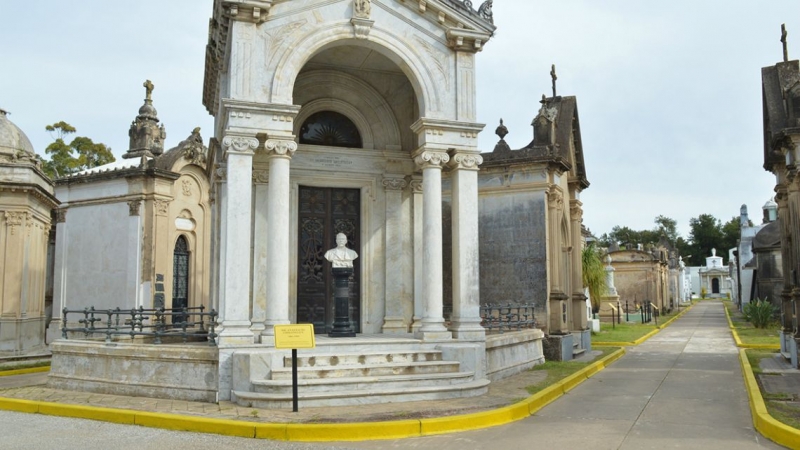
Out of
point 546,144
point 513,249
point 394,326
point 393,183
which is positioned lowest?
point 394,326

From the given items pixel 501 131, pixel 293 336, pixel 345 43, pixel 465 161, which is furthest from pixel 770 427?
pixel 501 131

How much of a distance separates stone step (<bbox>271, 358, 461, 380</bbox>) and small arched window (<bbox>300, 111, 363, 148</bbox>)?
233 inches

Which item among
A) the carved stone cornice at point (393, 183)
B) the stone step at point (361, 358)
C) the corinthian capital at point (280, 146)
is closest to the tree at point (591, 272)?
the carved stone cornice at point (393, 183)

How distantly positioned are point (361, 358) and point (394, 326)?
346cm

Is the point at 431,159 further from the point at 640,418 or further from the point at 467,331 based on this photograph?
the point at 640,418

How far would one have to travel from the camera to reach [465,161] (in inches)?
524

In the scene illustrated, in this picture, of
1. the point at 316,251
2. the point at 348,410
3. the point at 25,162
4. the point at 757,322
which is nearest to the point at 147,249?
the point at 25,162

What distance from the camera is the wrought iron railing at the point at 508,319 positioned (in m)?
16.1

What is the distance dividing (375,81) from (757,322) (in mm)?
25577

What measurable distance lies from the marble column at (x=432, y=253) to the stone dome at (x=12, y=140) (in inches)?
666

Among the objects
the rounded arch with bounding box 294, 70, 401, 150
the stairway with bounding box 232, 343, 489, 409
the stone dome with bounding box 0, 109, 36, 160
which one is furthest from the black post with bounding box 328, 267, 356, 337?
the stone dome with bounding box 0, 109, 36, 160

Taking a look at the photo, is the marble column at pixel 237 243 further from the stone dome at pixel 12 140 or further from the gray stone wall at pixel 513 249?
the stone dome at pixel 12 140

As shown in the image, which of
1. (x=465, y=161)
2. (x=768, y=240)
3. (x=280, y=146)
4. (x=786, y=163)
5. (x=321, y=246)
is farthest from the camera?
(x=768, y=240)

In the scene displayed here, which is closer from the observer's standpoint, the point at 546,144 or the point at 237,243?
the point at 237,243
